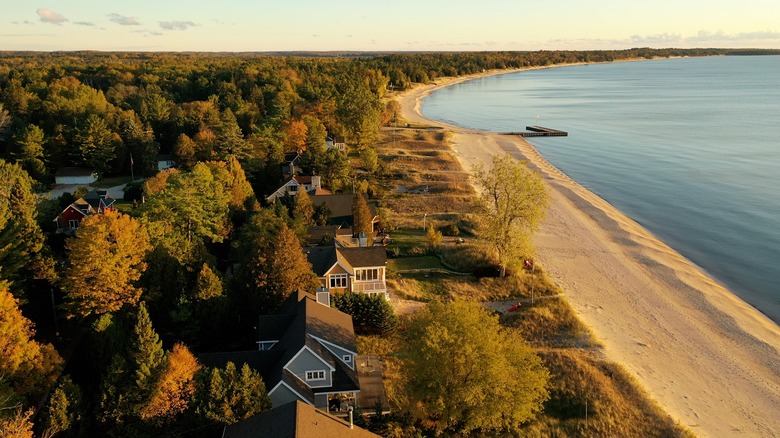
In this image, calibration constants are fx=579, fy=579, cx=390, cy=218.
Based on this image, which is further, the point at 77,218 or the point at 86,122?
the point at 86,122

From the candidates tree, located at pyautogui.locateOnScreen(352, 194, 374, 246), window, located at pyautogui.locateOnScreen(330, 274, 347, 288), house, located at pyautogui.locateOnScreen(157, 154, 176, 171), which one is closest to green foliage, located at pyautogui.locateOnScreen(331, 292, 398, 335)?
window, located at pyautogui.locateOnScreen(330, 274, 347, 288)

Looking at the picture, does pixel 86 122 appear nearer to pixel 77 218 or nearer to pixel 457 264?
pixel 77 218

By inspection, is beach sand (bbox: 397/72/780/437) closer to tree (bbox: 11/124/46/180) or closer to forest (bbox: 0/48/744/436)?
forest (bbox: 0/48/744/436)

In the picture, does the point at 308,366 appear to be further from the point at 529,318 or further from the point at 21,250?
the point at 21,250

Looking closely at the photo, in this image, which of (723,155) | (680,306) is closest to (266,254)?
(680,306)

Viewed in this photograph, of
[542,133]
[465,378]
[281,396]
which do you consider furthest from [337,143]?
[465,378]

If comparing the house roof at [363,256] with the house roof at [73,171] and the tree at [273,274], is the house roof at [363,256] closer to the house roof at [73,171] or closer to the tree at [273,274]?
the tree at [273,274]
